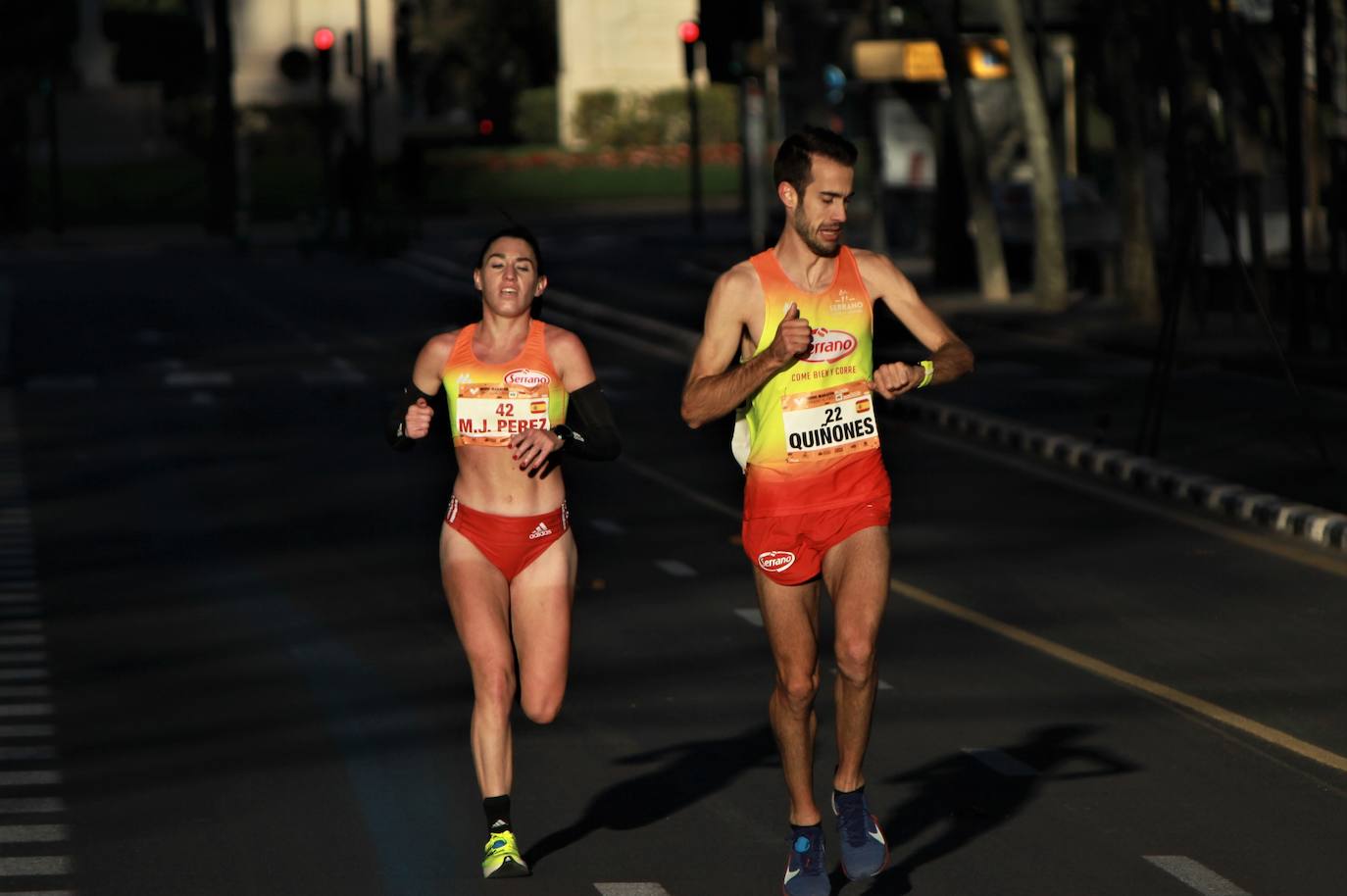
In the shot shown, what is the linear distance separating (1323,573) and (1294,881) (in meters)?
6.85

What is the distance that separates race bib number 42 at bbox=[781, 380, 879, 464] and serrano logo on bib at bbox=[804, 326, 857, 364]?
0.28 ft

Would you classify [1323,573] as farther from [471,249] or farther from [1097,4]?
[471,249]

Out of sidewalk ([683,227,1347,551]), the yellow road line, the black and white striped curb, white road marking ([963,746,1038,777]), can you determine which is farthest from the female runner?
the black and white striped curb

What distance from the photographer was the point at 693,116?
58219 mm

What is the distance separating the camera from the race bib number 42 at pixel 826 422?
8.45m

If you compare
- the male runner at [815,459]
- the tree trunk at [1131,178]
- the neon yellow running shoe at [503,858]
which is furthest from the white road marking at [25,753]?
the tree trunk at [1131,178]

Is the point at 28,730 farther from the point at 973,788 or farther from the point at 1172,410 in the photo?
the point at 1172,410

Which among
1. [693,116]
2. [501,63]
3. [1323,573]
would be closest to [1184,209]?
[1323,573]

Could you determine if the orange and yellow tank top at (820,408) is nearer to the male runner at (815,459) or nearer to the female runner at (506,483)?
the male runner at (815,459)

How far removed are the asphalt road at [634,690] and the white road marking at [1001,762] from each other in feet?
0.06

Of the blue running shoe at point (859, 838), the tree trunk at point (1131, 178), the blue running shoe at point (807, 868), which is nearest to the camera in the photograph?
the blue running shoe at point (807, 868)

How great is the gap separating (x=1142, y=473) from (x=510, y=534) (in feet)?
36.4

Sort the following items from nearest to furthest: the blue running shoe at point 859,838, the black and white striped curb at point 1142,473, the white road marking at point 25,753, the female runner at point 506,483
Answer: the blue running shoe at point 859,838, the female runner at point 506,483, the white road marking at point 25,753, the black and white striped curb at point 1142,473

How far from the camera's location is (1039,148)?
34156mm
